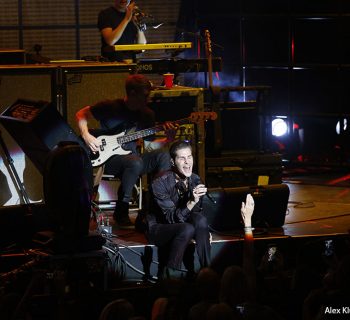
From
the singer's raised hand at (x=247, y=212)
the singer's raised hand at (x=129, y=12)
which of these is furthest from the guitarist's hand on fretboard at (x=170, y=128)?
the singer's raised hand at (x=247, y=212)

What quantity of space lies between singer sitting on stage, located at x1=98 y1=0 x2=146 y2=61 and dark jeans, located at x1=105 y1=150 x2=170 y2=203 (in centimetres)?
150

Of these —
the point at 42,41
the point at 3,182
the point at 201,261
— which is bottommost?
the point at 201,261

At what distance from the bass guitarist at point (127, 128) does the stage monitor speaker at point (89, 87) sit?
0.87ft

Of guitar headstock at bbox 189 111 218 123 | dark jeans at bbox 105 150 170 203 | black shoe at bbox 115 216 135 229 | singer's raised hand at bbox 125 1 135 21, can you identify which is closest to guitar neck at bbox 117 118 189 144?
dark jeans at bbox 105 150 170 203

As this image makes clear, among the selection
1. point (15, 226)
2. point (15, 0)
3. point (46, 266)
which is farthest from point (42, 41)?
point (46, 266)

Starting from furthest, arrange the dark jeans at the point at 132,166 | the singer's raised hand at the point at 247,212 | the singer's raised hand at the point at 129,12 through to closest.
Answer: the singer's raised hand at the point at 129,12
the dark jeans at the point at 132,166
the singer's raised hand at the point at 247,212

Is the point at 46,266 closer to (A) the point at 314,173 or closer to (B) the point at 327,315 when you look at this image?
(B) the point at 327,315

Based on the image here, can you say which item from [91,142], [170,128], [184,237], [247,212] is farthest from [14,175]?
[247,212]

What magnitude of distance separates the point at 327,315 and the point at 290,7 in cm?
800

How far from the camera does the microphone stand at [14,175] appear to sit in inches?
348

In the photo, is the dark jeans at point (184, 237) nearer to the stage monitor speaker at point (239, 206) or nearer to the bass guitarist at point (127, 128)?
the stage monitor speaker at point (239, 206)

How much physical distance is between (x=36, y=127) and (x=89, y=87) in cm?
156

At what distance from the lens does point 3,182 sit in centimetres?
893

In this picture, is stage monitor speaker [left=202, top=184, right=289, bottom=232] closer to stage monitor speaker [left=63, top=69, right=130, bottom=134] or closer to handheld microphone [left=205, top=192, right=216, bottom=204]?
handheld microphone [left=205, top=192, right=216, bottom=204]
